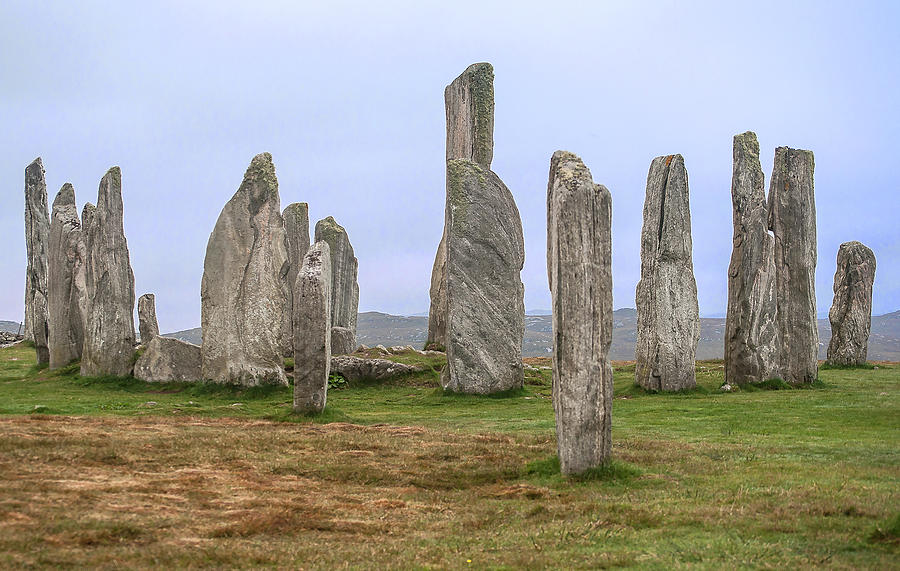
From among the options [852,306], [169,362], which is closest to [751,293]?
[852,306]

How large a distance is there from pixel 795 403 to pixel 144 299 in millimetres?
22604

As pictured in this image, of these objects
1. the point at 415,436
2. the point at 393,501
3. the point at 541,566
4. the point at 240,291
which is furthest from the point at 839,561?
the point at 240,291

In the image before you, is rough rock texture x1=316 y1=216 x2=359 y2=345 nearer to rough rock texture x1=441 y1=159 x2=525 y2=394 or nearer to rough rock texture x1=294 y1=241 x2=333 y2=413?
rough rock texture x1=441 y1=159 x2=525 y2=394

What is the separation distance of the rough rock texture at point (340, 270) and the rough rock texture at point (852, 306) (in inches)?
744

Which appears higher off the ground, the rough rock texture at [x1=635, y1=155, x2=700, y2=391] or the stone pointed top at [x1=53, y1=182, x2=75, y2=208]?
the stone pointed top at [x1=53, y1=182, x2=75, y2=208]

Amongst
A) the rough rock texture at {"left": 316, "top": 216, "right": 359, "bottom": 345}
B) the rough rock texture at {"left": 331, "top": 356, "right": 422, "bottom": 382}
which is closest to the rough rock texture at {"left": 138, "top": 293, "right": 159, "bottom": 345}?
the rough rock texture at {"left": 316, "top": 216, "right": 359, "bottom": 345}

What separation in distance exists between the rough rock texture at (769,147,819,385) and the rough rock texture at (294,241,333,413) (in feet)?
43.7

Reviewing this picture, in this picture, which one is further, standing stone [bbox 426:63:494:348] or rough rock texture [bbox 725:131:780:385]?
standing stone [bbox 426:63:494:348]

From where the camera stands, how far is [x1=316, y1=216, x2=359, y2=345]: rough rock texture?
38.7 meters

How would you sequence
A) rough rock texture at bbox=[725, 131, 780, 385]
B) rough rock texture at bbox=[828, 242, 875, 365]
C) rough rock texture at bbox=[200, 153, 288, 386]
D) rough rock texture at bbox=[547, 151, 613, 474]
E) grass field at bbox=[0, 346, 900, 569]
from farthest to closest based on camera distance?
rough rock texture at bbox=[828, 242, 875, 365] → rough rock texture at bbox=[725, 131, 780, 385] → rough rock texture at bbox=[200, 153, 288, 386] → rough rock texture at bbox=[547, 151, 613, 474] → grass field at bbox=[0, 346, 900, 569]

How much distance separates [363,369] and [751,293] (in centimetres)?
1038

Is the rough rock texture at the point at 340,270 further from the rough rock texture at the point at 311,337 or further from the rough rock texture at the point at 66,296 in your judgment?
the rough rock texture at the point at 311,337

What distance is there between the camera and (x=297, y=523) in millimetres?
9203

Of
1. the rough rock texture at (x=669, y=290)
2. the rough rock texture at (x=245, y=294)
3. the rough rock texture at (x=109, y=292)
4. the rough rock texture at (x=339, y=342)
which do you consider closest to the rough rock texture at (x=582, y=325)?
the rough rock texture at (x=669, y=290)
